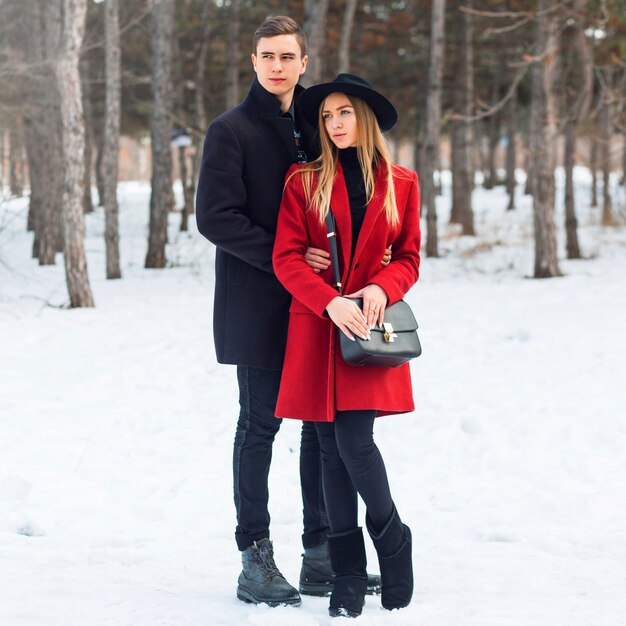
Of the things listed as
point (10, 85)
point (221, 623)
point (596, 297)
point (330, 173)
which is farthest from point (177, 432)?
point (10, 85)

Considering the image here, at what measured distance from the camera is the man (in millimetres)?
3309

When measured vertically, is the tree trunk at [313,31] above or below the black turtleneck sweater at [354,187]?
above

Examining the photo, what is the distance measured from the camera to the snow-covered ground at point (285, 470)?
11.5ft

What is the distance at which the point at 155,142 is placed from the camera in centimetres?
1552

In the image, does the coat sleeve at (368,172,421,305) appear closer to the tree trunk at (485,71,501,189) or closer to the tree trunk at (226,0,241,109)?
the tree trunk at (226,0,241,109)

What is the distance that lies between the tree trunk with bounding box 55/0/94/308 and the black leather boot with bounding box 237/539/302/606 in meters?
7.78

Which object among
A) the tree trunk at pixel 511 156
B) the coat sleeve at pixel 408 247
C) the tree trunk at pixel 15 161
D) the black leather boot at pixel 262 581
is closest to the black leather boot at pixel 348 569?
the black leather boot at pixel 262 581

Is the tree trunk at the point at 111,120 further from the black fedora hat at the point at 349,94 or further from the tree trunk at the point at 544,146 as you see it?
the black fedora hat at the point at 349,94

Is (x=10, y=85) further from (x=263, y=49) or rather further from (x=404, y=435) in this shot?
(x=263, y=49)

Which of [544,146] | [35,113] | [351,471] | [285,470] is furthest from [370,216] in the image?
[35,113]

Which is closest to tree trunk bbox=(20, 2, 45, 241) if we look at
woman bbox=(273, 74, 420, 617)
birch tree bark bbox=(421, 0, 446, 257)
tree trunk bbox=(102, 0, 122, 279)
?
tree trunk bbox=(102, 0, 122, 279)

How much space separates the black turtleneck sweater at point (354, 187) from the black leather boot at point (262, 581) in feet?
4.17

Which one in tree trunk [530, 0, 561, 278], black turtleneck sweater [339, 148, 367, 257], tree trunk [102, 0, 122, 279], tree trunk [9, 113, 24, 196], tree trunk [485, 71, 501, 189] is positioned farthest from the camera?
tree trunk [485, 71, 501, 189]

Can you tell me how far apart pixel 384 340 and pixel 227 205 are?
0.79 m
